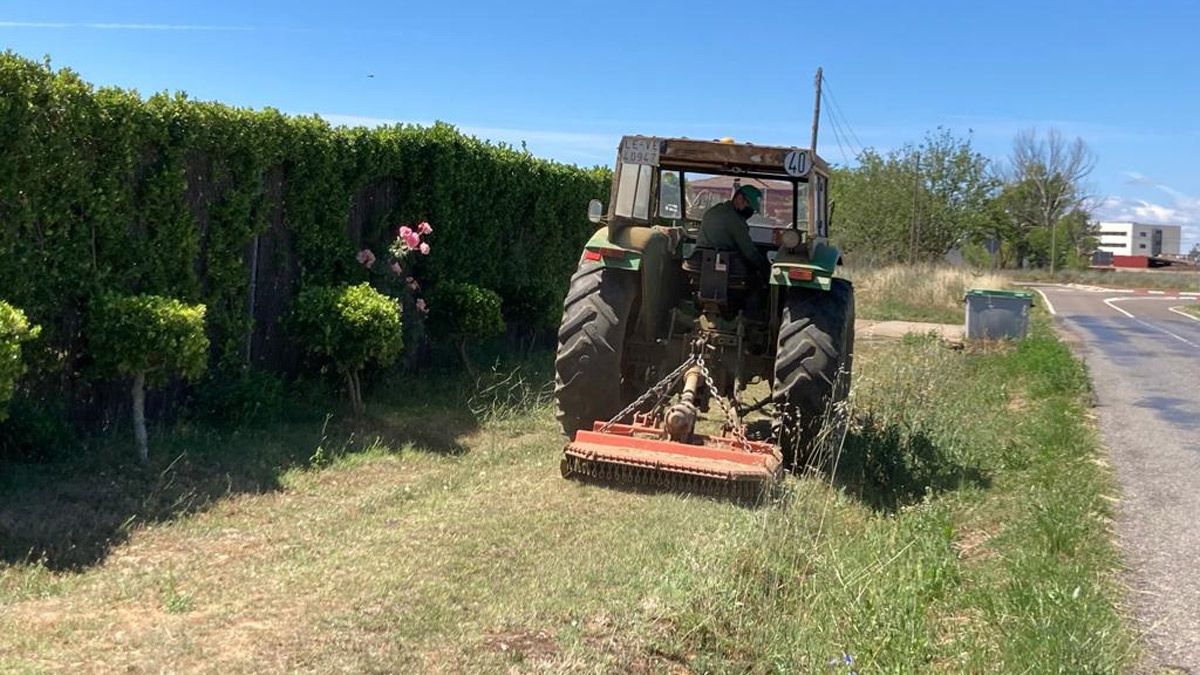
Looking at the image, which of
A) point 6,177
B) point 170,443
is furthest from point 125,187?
point 170,443

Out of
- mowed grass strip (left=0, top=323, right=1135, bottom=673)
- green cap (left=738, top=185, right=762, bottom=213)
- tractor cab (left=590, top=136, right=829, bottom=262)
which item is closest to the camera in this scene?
mowed grass strip (left=0, top=323, right=1135, bottom=673)

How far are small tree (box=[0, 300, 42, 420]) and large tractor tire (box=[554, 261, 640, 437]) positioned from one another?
10.5 feet

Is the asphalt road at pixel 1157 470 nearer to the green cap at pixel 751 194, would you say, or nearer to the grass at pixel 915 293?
the green cap at pixel 751 194

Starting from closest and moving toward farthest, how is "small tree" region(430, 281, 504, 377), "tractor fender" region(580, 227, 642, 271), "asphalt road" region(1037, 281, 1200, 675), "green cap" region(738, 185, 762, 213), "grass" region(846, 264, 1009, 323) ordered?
1. "asphalt road" region(1037, 281, 1200, 675)
2. "tractor fender" region(580, 227, 642, 271)
3. "green cap" region(738, 185, 762, 213)
4. "small tree" region(430, 281, 504, 377)
5. "grass" region(846, 264, 1009, 323)

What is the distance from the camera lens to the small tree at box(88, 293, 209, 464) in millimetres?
6504

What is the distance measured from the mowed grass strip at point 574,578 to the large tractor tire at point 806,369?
32 centimetres

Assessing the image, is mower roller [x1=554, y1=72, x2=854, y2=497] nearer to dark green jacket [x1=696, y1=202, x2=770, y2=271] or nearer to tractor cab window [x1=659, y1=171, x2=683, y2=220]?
dark green jacket [x1=696, y1=202, x2=770, y2=271]

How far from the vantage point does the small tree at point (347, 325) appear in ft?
27.3

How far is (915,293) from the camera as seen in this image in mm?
28141

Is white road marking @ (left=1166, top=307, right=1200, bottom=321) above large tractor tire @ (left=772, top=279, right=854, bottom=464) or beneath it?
beneath

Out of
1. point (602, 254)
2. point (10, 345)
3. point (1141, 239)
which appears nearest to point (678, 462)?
point (602, 254)

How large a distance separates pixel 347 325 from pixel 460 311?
2.19 meters

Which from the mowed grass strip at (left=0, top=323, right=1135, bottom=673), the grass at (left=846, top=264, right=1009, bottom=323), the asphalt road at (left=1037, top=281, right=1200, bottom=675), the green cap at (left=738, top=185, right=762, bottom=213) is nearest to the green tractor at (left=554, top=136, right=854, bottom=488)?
the green cap at (left=738, top=185, right=762, bottom=213)

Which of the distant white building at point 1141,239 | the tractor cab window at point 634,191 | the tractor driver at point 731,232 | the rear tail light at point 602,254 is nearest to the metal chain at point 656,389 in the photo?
the rear tail light at point 602,254
